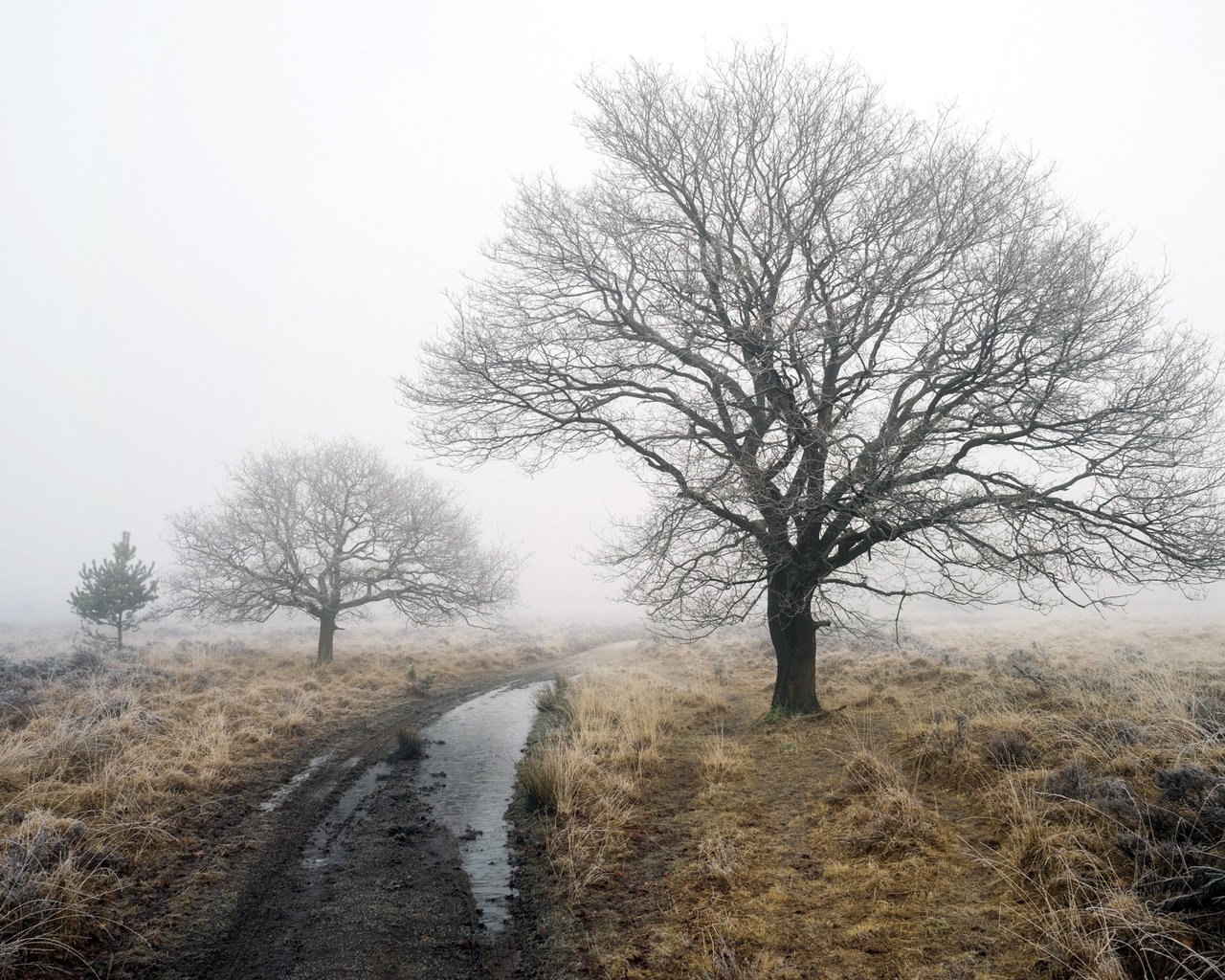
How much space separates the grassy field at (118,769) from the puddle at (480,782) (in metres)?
2.37

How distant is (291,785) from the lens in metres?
8.55

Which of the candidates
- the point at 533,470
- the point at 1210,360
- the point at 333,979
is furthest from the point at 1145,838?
the point at 533,470

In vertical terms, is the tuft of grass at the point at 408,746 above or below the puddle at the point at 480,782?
above

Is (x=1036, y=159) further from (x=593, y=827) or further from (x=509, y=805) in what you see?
(x=509, y=805)

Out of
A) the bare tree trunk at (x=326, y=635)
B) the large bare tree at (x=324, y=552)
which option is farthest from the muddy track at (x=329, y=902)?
the large bare tree at (x=324, y=552)

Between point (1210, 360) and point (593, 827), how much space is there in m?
10.5

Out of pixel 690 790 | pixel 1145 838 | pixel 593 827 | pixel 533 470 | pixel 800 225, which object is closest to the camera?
pixel 1145 838

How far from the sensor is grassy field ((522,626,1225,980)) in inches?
148

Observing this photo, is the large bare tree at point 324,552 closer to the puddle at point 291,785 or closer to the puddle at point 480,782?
the puddle at point 480,782

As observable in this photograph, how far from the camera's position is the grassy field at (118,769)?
457 centimetres

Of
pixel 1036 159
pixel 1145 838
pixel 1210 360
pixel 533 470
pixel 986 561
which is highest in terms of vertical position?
pixel 1036 159

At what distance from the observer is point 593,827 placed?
257 inches

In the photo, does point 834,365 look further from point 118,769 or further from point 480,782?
point 118,769

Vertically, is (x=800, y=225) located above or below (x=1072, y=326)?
above
